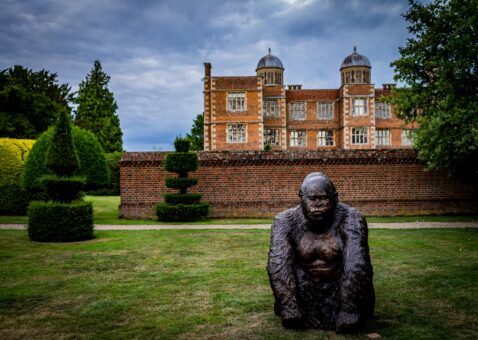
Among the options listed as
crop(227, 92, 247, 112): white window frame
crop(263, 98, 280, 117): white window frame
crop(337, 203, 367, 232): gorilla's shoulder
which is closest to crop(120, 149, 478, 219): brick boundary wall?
crop(337, 203, 367, 232): gorilla's shoulder

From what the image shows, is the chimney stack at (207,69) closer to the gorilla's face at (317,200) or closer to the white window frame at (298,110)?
the white window frame at (298,110)

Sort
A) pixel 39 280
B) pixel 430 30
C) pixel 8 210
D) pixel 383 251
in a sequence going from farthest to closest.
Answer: pixel 8 210
pixel 430 30
pixel 383 251
pixel 39 280

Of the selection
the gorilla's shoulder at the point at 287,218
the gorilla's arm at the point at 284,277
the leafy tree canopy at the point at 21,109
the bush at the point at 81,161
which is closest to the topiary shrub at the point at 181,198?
the bush at the point at 81,161

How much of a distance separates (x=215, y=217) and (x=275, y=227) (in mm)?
12762

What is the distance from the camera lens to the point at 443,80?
1383cm

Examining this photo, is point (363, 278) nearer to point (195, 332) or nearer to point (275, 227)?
point (275, 227)

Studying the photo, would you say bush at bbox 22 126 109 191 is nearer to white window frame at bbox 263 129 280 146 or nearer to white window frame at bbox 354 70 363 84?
white window frame at bbox 263 129 280 146

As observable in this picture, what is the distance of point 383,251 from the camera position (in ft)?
30.9

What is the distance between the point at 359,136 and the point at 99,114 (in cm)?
2597

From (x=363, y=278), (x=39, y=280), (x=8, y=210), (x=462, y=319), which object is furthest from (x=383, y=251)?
(x=8, y=210)

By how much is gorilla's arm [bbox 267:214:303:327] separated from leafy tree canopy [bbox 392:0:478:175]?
378 inches

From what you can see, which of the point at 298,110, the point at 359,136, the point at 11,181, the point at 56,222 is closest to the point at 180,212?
the point at 56,222

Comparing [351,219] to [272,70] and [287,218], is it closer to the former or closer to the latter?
[287,218]

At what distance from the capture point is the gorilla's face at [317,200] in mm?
4656
